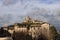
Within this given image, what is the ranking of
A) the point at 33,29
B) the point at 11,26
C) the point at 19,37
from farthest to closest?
the point at 11,26
the point at 33,29
the point at 19,37

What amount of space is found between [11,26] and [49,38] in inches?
618

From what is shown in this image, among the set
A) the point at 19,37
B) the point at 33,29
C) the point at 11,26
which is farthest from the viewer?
the point at 11,26

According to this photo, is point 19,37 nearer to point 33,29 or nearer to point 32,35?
point 32,35

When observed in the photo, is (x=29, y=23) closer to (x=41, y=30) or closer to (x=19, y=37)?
(x=41, y=30)

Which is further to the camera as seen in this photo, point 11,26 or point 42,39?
point 11,26

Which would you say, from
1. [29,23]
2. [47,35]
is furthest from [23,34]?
[29,23]

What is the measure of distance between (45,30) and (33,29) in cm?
340

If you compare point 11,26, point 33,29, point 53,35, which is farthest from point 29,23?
point 53,35

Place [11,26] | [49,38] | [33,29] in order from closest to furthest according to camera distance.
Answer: [49,38], [33,29], [11,26]

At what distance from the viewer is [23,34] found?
38.7 m

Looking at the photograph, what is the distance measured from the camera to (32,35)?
40.2 meters

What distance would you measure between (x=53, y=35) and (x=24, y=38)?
20.0 ft

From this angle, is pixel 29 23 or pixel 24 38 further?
pixel 29 23

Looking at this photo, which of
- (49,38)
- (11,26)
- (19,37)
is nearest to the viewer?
(19,37)
